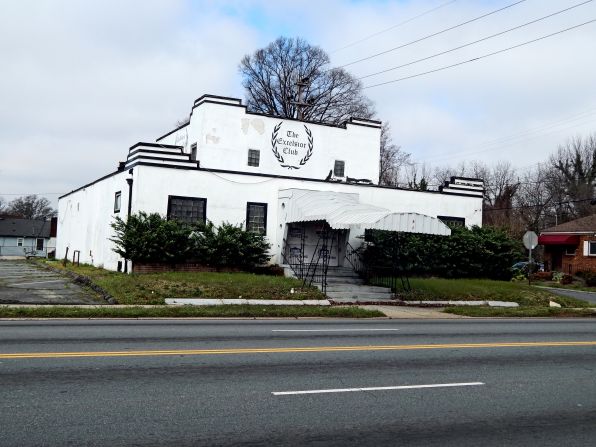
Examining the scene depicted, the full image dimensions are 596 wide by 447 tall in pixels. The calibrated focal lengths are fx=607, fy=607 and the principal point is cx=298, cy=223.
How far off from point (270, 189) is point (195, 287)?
713cm

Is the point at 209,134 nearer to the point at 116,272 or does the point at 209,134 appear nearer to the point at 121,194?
the point at 121,194

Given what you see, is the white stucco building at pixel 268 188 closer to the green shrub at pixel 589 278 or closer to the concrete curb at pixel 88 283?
the concrete curb at pixel 88 283

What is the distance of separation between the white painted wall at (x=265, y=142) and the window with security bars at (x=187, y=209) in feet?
11.8

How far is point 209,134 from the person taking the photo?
28.2 meters

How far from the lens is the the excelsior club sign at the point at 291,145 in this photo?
1175 inches

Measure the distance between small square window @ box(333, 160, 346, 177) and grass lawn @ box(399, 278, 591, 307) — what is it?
25.2 ft

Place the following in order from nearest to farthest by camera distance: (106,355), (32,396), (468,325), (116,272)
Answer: (32,396), (106,355), (468,325), (116,272)

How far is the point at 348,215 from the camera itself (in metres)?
22.4

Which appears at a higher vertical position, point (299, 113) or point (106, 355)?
point (299, 113)

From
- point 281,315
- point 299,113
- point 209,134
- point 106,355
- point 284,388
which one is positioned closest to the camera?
point 284,388

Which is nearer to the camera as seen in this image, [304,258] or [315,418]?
[315,418]

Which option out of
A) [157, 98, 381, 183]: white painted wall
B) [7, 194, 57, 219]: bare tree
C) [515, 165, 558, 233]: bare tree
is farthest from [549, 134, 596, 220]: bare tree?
[7, 194, 57, 219]: bare tree

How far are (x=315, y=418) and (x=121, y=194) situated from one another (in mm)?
21574

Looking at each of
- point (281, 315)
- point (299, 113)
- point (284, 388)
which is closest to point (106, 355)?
point (284, 388)
